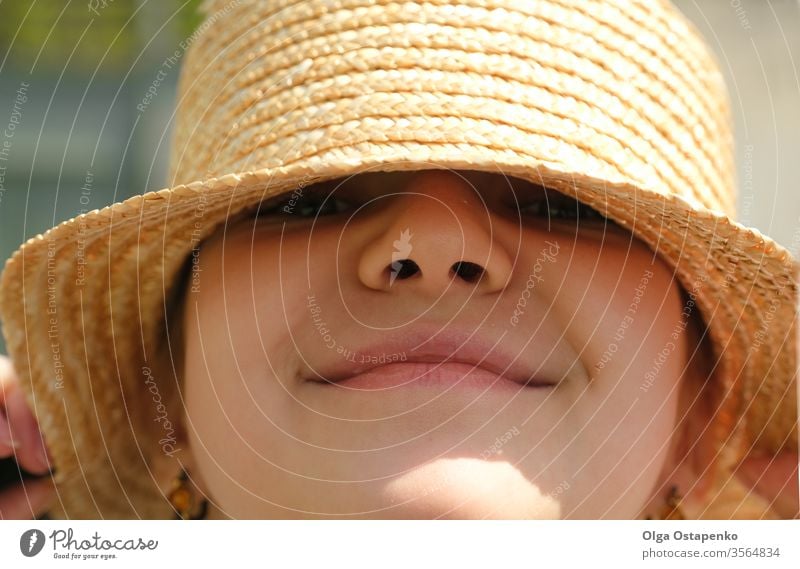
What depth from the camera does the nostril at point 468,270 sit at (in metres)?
0.52

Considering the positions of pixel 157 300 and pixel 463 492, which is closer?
pixel 463 492

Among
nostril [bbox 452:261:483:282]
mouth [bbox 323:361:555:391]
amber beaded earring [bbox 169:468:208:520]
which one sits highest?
nostril [bbox 452:261:483:282]

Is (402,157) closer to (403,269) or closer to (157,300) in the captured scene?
(403,269)

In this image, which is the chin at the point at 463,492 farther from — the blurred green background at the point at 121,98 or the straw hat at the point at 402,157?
the blurred green background at the point at 121,98

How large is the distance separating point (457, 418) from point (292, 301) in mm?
122

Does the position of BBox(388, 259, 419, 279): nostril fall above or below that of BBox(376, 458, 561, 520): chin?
above

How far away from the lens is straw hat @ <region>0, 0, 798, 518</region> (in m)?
0.50

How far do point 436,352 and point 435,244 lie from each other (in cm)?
7

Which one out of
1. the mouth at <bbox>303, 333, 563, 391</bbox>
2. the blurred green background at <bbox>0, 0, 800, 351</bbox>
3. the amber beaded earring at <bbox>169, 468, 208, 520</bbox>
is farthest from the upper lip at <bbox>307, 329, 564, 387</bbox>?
the blurred green background at <bbox>0, 0, 800, 351</bbox>

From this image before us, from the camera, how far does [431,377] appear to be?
0.52 meters

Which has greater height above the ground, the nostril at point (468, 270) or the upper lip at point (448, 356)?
the nostril at point (468, 270)

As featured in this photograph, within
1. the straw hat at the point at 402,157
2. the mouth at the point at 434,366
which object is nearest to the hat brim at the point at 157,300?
the straw hat at the point at 402,157

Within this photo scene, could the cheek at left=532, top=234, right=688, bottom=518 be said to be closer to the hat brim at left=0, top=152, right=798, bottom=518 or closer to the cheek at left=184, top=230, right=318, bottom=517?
the hat brim at left=0, top=152, right=798, bottom=518

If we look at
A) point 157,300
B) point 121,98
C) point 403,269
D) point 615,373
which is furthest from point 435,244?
point 121,98
